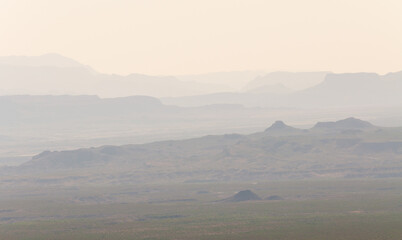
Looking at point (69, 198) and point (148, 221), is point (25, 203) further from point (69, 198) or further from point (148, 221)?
point (148, 221)

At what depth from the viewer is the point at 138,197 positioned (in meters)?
158

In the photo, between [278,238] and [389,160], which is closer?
[278,238]

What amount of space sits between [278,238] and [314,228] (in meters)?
8.26

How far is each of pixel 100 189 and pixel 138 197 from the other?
669 inches

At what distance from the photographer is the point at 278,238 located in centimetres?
9781

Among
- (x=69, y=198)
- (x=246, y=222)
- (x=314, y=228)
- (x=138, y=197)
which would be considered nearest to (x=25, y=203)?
(x=69, y=198)

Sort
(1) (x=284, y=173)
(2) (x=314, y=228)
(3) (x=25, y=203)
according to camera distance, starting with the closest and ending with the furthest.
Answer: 1. (2) (x=314, y=228)
2. (3) (x=25, y=203)
3. (1) (x=284, y=173)

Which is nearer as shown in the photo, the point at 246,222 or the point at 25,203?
the point at 246,222

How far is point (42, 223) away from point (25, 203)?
91.9 feet

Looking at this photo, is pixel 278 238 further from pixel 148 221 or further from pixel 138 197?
pixel 138 197

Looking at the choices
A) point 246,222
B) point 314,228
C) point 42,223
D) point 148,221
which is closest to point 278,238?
point 314,228

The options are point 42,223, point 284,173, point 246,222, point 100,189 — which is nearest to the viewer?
point 246,222

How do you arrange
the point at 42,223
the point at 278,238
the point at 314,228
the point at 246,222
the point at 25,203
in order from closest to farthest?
the point at 278,238
the point at 314,228
the point at 246,222
the point at 42,223
the point at 25,203

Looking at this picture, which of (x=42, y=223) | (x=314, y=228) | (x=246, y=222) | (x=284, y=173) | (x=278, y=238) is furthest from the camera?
(x=284, y=173)
